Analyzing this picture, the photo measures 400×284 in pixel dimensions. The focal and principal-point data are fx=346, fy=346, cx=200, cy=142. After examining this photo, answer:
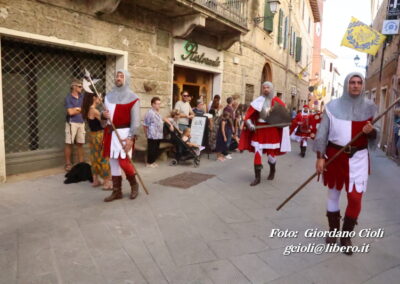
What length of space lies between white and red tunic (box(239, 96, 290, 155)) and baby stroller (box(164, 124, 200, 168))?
158cm

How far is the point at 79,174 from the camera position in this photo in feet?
18.1

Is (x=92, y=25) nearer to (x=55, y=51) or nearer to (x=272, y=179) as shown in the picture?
(x=55, y=51)

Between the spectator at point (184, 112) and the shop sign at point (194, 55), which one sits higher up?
the shop sign at point (194, 55)

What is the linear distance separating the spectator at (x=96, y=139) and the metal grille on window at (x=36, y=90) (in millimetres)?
1716

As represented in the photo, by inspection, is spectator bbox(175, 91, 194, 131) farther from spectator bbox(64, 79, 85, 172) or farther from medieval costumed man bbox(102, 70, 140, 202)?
medieval costumed man bbox(102, 70, 140, 202)

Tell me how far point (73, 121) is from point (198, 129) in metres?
2.99

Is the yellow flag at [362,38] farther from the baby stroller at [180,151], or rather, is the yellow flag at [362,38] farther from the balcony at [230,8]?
the baby stroller at [180,151]

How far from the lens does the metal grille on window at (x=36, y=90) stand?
228 inches

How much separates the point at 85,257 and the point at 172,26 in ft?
21.8

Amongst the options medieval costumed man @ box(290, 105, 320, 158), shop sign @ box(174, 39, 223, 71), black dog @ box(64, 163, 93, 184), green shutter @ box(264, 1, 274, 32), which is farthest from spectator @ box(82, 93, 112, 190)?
green shutter @ box(264, 1, 274, 32)

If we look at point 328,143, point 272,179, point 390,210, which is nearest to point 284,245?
point 328,143

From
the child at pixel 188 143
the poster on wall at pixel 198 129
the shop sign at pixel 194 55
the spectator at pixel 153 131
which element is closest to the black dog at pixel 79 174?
the spectator at pixel 153 131

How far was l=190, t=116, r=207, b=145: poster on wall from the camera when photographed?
816 centimetres

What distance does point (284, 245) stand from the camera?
3416 millimetres
